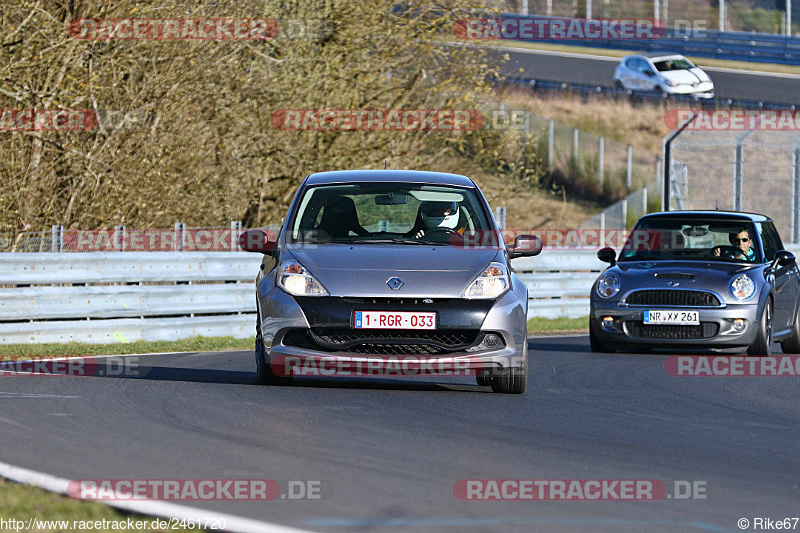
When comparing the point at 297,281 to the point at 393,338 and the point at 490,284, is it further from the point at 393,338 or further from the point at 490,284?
the point at 490,284

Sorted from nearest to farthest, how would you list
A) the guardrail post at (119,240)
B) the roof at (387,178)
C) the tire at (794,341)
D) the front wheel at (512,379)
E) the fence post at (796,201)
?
the front wheel at (512,379) < the roof at (387,178) < the tire at (794,341) < the guardrail post at (119,240) < the fence post at (796,201)

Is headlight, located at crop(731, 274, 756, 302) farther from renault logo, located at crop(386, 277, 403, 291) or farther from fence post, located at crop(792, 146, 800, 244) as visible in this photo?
fence post, located at crop(792, 146, 800, 244)

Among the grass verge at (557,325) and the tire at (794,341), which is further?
the grass verge at (557,325)

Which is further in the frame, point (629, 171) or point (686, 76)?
point (686, 76)

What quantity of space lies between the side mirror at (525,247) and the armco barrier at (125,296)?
5.78 m

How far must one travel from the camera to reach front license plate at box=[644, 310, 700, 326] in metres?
13.9

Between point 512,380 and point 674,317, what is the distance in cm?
479

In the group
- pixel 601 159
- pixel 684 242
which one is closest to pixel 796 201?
pixel 684 242

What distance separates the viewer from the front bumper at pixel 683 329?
45.3 ft

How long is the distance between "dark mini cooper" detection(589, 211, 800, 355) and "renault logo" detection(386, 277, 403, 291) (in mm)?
5709

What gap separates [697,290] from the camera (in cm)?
1396

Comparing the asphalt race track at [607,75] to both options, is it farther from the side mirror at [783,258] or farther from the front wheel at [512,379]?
the front wheel at [512,379]

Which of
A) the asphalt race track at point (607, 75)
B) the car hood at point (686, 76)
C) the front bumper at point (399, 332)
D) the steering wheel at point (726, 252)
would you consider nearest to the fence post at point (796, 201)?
the steering wheel at point (726, 252)

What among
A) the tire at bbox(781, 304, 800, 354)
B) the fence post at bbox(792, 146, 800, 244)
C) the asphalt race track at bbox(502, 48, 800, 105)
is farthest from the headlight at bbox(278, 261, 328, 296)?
the asphalt race track at bbox(502, 48, 800, 105)
